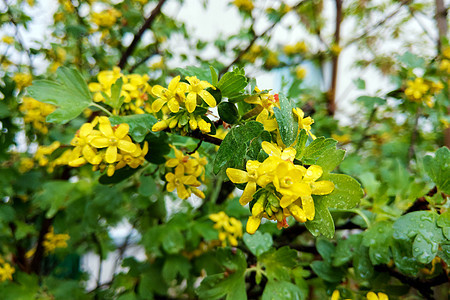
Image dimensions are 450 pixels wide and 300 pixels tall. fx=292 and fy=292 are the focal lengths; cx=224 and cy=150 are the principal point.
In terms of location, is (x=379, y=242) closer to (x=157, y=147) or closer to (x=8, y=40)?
(x=157, y=147)

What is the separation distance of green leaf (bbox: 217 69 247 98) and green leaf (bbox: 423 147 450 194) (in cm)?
41

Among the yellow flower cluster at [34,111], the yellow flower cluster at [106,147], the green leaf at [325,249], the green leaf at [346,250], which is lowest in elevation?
the green leaf at [325,249]

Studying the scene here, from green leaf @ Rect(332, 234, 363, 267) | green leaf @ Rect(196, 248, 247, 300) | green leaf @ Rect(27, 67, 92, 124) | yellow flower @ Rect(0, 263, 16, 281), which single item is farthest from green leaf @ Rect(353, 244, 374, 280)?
yellow flower @ Rect(0, 263, 16, 281)

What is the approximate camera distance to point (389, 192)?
2.57 ft

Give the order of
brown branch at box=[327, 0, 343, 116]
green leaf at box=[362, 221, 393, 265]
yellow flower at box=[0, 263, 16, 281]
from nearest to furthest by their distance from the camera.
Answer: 1. green leaf at box=[362, 221, 393, 265]
2. yellow flower at box=[0, 263, 16, 281]
3. brown branch at box=[327, 0, 343, 116]

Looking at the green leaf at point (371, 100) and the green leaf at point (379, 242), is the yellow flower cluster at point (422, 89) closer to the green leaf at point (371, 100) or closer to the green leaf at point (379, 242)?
the green leaf at point (371, 100)

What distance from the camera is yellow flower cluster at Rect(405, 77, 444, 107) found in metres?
0.89

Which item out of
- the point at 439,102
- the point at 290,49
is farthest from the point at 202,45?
the point at 439,102

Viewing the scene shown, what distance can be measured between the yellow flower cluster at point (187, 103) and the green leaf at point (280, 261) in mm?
356

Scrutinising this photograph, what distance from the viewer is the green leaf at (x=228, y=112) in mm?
460

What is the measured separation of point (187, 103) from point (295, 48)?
1659 millimetres

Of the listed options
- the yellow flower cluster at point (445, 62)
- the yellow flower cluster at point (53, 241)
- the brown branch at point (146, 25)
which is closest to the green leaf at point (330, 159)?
the yellow flower cluster at point (445, 62)

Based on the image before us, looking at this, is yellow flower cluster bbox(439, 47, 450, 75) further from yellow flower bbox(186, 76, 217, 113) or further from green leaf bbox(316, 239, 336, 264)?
yellow flower bbox(186, 76, 217, 113)

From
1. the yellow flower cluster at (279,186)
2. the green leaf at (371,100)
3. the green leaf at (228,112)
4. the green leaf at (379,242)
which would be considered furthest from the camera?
the green leaf at (371,100)
